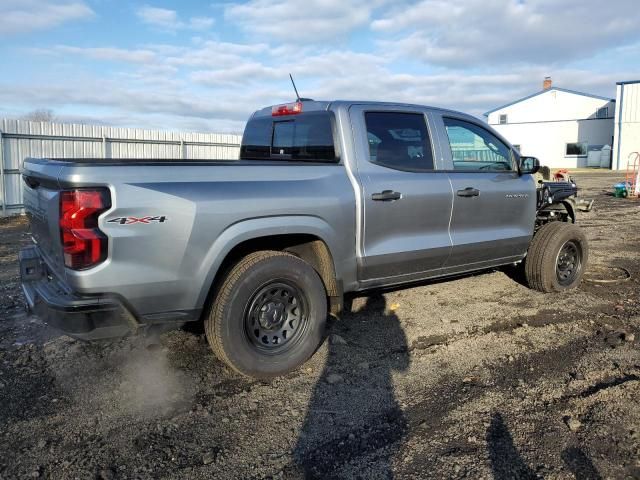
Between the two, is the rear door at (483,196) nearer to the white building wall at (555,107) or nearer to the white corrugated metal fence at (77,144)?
the white corrugated metal fence at (77,144)

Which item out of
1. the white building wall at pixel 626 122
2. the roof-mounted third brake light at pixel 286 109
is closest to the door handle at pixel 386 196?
the roof-mounted third brake light at pixel 286 109

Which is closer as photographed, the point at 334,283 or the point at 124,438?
the point at 124,438

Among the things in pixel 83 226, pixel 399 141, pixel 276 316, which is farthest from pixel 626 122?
pixel 83 226

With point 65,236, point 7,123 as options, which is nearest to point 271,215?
point 65,236

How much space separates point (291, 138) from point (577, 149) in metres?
42.8

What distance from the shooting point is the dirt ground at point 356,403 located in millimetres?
2893

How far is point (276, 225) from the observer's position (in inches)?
148

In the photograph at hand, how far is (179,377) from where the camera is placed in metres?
3.95

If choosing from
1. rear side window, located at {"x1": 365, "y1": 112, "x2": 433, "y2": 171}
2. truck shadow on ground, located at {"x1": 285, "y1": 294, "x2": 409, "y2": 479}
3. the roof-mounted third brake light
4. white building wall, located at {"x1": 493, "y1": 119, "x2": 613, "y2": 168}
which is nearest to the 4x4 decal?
truck shadow on ground, located at {"x1": 285, "y1": 294, "x2": 409, "y2": 479}

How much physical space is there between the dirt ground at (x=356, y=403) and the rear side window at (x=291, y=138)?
1.62 m

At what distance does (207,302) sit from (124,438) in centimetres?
98

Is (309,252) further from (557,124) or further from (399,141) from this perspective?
(557,124)

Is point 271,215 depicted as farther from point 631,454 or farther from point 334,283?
point 631,454

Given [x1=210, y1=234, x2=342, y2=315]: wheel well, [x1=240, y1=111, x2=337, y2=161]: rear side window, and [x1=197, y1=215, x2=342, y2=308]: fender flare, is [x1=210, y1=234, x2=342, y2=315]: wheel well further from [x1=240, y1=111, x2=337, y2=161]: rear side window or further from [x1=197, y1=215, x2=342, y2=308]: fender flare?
[x1=240, y1=111, x2=337, y2=161]: rear side window
